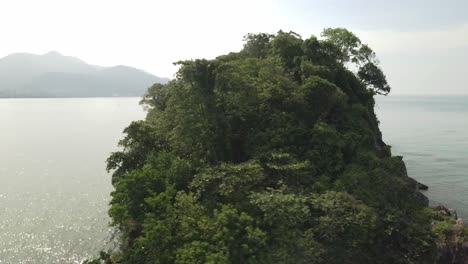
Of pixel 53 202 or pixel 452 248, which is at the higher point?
pixel 452 248

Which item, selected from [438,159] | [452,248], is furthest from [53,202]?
[438,159]

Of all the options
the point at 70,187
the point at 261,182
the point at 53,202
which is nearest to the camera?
the point at 261,182

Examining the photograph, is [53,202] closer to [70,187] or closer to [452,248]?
[70,187]

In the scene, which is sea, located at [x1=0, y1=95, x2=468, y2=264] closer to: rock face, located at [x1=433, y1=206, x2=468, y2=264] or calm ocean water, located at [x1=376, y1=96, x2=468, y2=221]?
calm ocean water, located at [x1=376, y1=96, x2=468, y2=221]

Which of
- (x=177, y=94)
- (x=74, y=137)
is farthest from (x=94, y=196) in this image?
(x=74, y=137)

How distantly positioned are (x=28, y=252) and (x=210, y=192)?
18.9 metres

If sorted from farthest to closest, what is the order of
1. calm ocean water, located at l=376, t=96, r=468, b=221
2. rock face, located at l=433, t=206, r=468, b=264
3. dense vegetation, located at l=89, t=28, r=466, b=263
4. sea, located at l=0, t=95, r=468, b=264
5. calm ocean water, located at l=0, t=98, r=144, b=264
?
calm ocean water, located at l=376, t=96, r=468, b=221
sea, located at l=0, t=95, r=468, b=264
calm ocean water, located at l=0, t=98, r=144, b=264
rock face, located at l=433, t=206, r=468, b=264
dense vegetation, located at l=89, t=28, r=466, b=263

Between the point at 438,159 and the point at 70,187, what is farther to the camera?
the point at 438,159

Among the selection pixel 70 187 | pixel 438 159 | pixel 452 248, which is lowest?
pixel 70 187

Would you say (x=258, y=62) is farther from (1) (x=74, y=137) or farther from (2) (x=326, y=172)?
(1) (x=74, y=137)

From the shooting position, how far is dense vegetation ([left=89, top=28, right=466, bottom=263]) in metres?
18.9

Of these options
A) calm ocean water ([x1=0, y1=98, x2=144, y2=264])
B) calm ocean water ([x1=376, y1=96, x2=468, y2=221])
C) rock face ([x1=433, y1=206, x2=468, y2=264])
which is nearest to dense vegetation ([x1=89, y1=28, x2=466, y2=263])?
rock face ([x1=433, y1=206, x2=468, y2=264])

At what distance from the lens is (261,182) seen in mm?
23781

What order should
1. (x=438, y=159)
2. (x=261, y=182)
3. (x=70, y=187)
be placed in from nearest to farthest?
(x=261, y=182), (x=70, y=187), (x=438, y=159)
